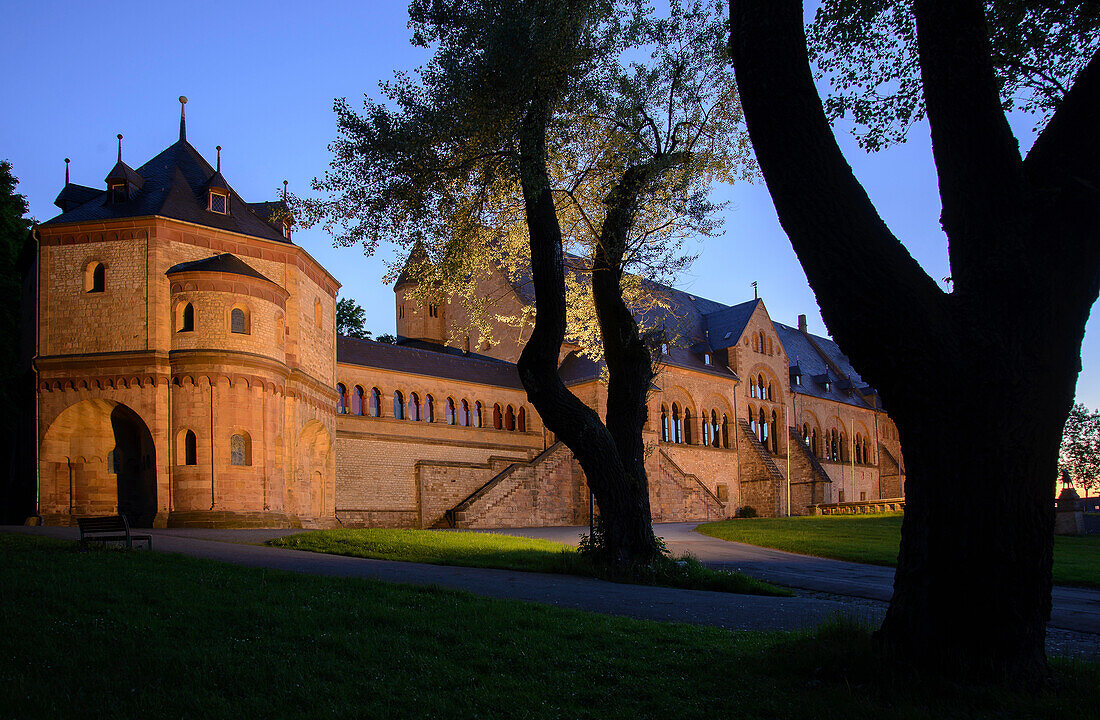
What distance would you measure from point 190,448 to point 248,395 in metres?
2.37

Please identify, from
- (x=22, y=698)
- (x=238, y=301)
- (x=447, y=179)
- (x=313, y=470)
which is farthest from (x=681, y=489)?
(x=22, y=698)

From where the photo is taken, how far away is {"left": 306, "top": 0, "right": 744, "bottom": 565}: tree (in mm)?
14961

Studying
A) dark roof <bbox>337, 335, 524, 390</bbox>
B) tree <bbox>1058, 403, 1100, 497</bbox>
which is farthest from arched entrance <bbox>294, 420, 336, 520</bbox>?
tree <bbox>1058, 403, 1100, 497</bbox>

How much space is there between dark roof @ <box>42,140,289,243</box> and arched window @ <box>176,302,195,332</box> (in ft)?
10.1

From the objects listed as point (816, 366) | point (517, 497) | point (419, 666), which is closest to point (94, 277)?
point (517, 497)

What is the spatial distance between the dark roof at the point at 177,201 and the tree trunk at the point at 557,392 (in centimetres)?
1866

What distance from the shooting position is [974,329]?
667cm

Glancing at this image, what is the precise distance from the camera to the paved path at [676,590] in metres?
10.9

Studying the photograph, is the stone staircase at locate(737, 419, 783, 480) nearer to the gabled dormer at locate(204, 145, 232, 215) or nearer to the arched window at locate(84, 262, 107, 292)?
the gabled dormer at locate(204, 145, 232, 215)

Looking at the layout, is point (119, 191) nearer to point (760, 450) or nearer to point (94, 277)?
point (94, 277)

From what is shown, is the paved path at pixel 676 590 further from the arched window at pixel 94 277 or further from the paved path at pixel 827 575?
the arched window at pixel 94 277

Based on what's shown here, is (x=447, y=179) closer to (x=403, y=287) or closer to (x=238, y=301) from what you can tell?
(x=238, y=301)

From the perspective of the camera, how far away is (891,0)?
34.2 feet

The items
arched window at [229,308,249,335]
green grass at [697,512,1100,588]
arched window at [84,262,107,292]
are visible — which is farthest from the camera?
arched window at [84,262,107,292]
